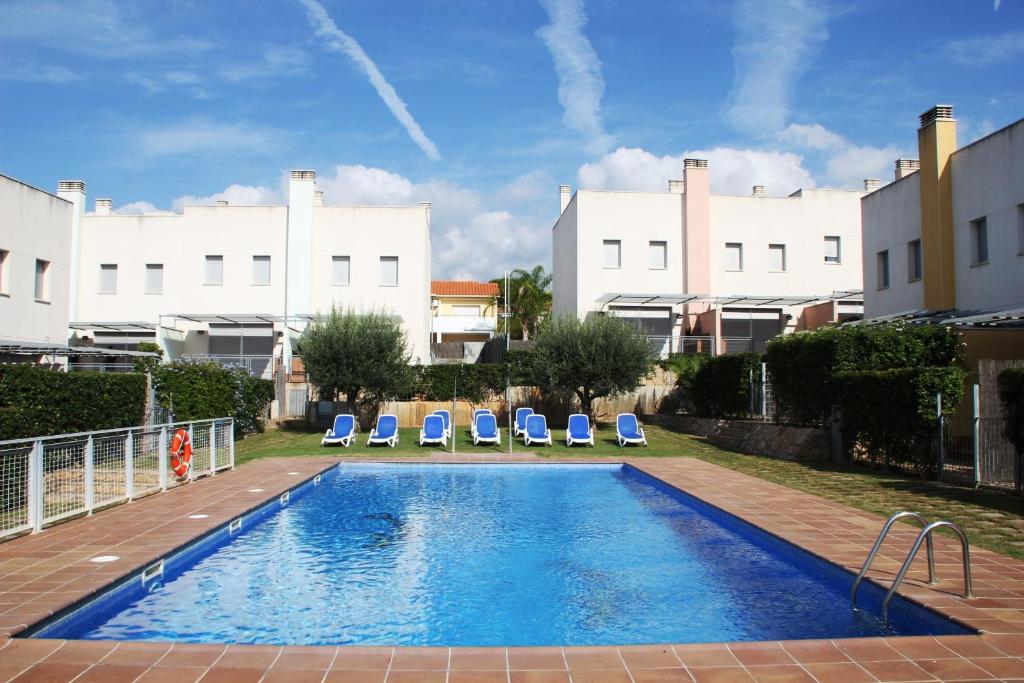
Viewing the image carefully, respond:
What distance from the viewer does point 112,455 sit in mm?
10031

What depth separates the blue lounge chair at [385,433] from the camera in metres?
20.6

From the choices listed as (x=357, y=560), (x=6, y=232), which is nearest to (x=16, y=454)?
(x=357, y=560)

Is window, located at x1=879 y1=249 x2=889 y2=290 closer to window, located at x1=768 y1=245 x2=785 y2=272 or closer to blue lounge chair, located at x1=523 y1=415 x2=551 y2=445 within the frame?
window, located at x1=768 y1=245 x2=785 y2=272

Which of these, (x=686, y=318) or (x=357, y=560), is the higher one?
(x=686, y=318)

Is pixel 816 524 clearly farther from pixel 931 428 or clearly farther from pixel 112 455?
pixel 112 455

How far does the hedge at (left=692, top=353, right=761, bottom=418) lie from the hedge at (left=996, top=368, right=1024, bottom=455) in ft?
35.5

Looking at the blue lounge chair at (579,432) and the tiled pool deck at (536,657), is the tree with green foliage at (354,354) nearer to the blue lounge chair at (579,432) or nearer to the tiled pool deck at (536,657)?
the blue lounge chair at (579,432)

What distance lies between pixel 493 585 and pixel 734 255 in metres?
27.9

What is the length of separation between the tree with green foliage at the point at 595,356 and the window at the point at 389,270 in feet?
35.4

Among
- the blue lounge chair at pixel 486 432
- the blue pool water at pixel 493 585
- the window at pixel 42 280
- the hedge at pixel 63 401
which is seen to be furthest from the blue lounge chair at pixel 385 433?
the window at pixel 42 280

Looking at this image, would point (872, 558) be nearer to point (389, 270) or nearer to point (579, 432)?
point (579, 432)

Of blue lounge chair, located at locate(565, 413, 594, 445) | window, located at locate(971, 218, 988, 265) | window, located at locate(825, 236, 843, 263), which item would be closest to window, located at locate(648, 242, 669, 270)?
window, located at locate(825, 236, 843, 263)

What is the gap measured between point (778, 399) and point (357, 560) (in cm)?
1379

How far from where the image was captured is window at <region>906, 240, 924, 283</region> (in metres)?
22.4
